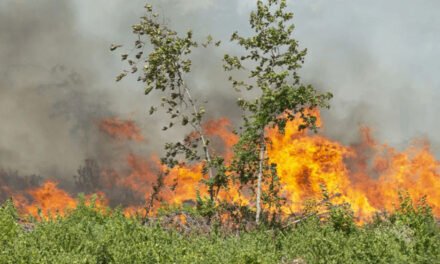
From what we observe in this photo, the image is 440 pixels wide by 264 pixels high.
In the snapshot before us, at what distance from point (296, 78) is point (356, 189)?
9963 mm

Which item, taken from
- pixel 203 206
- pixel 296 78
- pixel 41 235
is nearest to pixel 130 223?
pixel 41 235

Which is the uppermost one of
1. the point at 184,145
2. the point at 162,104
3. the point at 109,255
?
the point at 162,104

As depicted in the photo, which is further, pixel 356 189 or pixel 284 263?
pixel 356 189

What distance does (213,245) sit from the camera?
11781mm

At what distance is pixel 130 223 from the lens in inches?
508

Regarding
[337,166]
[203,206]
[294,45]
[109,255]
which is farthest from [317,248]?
[337,166]

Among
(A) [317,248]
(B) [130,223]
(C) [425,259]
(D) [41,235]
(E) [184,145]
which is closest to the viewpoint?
(C) [425,259]

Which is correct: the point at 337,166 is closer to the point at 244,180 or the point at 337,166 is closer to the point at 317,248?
the point at 244,180

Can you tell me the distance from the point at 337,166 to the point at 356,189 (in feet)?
7.01

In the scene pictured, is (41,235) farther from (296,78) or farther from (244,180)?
(296,78)

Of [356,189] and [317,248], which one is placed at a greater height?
[356,189]

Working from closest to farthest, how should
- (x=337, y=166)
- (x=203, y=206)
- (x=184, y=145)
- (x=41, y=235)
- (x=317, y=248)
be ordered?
(x=317, y=248) < (x=41, y=235) < (x=203, y=206) < (x=184, y=145) < (x=337, y=166)

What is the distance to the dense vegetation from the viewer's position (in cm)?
938

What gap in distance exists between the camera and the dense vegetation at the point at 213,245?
30.8ft
